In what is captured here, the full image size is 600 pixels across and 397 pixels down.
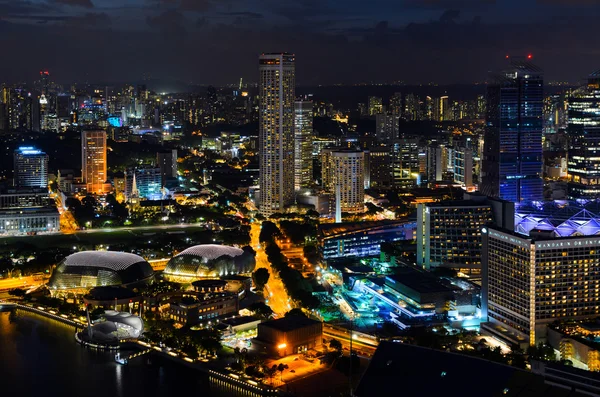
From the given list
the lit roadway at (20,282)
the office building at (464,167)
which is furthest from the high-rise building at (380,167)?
the lit roadway at (20,282)

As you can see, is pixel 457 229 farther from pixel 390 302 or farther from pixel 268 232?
pixel 268 232

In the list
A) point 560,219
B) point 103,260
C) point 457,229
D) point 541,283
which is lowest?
point 103,260

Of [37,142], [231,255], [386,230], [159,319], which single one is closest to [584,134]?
[386,230]

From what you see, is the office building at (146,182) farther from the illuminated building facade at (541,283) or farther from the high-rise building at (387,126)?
the illuminated building facade at (541,283)

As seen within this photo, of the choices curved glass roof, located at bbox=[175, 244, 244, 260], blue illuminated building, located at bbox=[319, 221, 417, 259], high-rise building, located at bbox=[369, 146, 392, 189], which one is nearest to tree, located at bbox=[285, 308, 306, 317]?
curved glass roof, located at bbox=[175, 244, 244, 260]

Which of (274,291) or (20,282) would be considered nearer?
(274,291)

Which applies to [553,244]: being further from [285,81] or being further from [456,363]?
[285,81]

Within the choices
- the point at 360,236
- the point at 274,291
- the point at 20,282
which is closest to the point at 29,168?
the point at 20,282

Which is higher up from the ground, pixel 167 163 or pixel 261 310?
pixel 167 163
